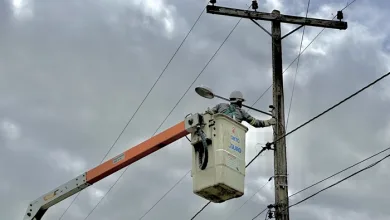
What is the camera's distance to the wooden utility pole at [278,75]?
42.2 feet

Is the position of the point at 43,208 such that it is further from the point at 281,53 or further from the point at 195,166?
the point at 281,53

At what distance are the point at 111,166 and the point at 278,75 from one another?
3785mm

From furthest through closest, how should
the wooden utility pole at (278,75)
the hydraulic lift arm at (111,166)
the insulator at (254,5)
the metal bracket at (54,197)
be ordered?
the insulator at (254,5) → the wooden utility pole at (278,75) → the metal bracket at (54,197) → the hydraulic lift arm at (111,166)

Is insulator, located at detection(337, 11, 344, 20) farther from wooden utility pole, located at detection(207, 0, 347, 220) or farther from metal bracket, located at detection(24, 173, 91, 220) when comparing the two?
metal bracket, located at detection(24, 173, 91, 220)

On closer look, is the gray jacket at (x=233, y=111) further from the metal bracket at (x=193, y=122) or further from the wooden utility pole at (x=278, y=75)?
the wooden utility pole at (x=278, y=75)

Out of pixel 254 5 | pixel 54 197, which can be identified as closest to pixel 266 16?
pixel 254 5

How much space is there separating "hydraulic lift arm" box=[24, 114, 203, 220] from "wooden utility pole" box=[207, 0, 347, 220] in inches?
99.3

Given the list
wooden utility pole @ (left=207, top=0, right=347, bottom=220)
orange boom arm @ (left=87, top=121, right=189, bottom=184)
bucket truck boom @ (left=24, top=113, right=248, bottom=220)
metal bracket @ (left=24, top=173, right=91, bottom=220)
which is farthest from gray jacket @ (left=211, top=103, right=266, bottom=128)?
metal bracket @ (left=24, top=173, right=91, bottom=220)

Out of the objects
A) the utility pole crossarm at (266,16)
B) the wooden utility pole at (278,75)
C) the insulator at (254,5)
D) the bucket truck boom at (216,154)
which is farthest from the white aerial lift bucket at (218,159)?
the insulator at (254,5)

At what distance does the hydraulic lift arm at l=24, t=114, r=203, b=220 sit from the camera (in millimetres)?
→ 10705

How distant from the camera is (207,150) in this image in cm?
995

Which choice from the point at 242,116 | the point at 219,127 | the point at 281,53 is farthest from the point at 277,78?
the point at 219,127

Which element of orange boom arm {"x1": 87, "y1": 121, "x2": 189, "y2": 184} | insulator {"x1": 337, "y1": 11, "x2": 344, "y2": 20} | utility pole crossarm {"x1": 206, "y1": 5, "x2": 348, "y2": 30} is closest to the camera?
orange boom arm {"x1": 87, "y1": 121, "x2": 189, "y2": 184}

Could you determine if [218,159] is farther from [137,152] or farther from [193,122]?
[137,152]
